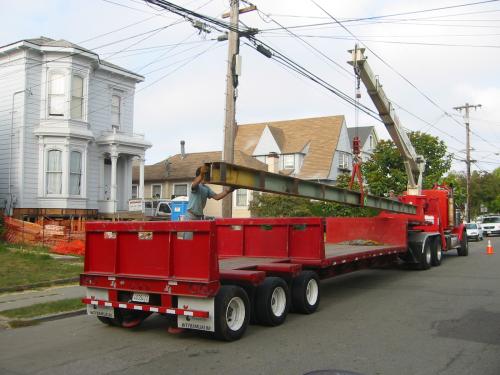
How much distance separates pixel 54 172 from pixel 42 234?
4.11 m

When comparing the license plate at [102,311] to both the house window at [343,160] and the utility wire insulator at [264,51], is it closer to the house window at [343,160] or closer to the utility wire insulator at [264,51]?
the utility wire insulator at [264,51]

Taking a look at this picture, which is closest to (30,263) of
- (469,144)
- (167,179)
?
(167,179)

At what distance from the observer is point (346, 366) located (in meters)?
6.13

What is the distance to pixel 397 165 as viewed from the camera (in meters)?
33.4

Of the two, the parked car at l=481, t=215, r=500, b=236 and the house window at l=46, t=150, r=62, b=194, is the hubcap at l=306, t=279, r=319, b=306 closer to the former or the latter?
the house window at l=46, t=150, r=62, b=194

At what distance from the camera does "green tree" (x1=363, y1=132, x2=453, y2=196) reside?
32.7 meters

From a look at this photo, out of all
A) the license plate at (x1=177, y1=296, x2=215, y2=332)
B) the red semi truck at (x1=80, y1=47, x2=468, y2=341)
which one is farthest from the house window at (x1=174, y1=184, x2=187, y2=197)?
the license plate at (x1=177, y1=296, x2=215, y2=332)

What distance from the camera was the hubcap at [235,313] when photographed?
24.5 ft

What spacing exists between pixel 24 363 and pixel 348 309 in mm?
5631

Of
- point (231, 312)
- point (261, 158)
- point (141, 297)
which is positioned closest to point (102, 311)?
point (141, 297)

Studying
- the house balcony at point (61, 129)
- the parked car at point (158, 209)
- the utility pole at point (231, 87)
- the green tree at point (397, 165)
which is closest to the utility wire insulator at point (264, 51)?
the utility pole at point (231, 87)

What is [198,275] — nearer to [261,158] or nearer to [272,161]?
[272,161]

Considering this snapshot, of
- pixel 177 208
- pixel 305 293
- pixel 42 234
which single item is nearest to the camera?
pixel 305 293

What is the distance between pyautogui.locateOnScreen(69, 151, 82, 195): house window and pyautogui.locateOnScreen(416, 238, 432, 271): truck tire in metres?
15.3
